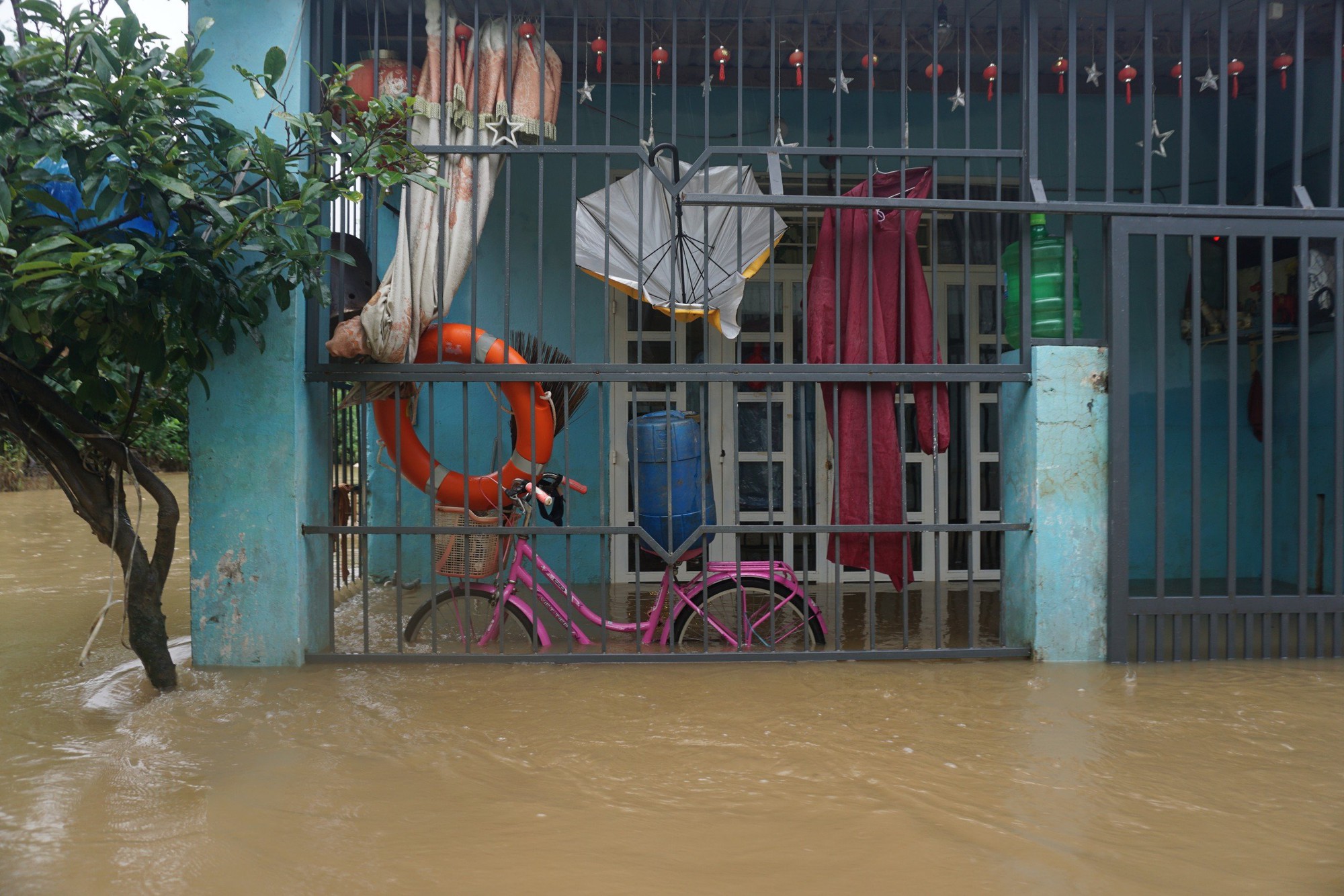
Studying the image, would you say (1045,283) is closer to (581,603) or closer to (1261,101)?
(1261,101)

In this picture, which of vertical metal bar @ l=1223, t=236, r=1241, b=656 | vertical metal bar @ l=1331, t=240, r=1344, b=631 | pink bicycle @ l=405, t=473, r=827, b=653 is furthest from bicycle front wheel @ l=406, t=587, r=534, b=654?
vertical metal bar @ l=1331, t=240, r=1344, b=631

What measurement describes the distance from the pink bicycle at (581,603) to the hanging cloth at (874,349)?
1.19 feet

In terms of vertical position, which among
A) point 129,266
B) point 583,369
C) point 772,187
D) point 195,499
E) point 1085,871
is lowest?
point 1085,871

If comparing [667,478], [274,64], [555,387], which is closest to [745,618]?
[667,478]

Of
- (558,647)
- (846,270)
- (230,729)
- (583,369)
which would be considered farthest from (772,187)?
(230,729)

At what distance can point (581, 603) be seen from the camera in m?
4.30

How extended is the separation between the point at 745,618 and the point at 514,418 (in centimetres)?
137

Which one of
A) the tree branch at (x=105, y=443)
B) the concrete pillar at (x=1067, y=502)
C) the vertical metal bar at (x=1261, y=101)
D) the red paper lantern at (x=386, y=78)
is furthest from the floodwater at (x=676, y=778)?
the red paper lantern at (x=386, y=78)

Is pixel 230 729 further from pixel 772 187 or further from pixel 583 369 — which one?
pixel 772 187

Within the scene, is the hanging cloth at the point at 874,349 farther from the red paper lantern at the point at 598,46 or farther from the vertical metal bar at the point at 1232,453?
the red paper lantern at the point at 598,46

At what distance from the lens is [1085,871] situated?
2221mm

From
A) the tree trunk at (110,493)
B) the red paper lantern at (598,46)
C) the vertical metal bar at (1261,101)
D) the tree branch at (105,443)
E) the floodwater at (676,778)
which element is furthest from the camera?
the red paper lantern at (598,46)

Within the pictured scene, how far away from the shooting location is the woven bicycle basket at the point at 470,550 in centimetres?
419

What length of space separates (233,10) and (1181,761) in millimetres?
4429
